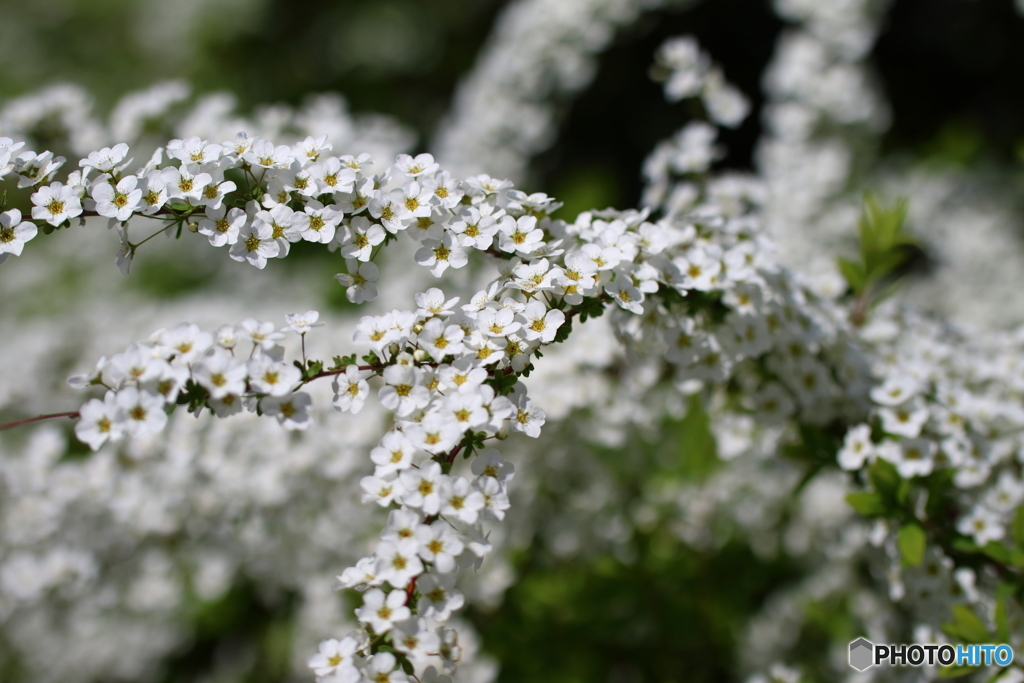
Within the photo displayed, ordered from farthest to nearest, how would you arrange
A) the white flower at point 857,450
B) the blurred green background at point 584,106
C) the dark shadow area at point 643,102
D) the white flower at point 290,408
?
the dark shadow area at point 643,102 < the blurred green background at point 584,106 < the white flower at point 857,450 < the white flower at point 290,408

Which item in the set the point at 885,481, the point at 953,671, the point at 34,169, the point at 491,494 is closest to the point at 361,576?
the point at 491,494

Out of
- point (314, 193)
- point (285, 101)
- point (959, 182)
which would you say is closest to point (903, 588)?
point (314, 193)

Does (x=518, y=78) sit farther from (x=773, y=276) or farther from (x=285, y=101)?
(x=285, y=101)

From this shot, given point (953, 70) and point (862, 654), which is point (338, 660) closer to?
point (862, 654)

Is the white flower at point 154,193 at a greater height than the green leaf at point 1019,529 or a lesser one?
greater

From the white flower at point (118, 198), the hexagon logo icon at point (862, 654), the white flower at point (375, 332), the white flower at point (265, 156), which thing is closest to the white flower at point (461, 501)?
the white flower at point (375, 332)

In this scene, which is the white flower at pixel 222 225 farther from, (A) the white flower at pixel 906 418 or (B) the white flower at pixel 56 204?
(A) the white flower at pixel 906 418

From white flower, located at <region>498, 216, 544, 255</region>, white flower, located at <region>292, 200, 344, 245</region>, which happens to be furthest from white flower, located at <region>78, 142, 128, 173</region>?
white flower, located at <region>498, 216, 544, 255</region>
